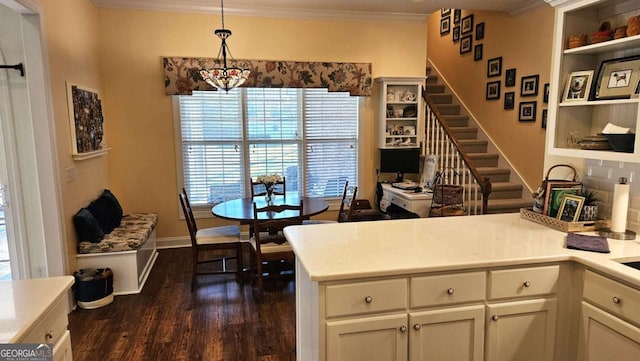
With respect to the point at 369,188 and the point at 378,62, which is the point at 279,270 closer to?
the point at 369,188

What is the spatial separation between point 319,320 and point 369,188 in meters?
4.06

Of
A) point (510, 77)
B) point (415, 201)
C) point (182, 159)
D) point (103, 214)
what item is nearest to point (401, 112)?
point (415, 201)

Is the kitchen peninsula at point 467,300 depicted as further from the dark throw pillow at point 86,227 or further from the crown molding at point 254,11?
the crown molding at point 254,11

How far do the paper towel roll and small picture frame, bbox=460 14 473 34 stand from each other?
15.3 feet

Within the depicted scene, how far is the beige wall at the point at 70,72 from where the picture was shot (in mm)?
3400

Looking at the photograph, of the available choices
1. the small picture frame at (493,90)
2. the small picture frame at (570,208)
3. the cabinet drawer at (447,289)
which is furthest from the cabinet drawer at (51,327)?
the small picture frame at (493,90)

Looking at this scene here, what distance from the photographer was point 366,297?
5.98 ft

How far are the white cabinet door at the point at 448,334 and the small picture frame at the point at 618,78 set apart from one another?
1386mm

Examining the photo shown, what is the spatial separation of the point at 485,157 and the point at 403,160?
129cm

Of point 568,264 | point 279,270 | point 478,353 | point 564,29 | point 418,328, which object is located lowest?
point 279,270

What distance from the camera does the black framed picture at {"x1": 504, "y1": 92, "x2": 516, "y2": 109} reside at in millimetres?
5492

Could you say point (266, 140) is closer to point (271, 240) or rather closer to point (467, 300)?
point (271, 240)

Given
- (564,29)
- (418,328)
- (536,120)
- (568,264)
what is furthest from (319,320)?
(536,120)

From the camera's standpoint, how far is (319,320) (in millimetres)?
1796
